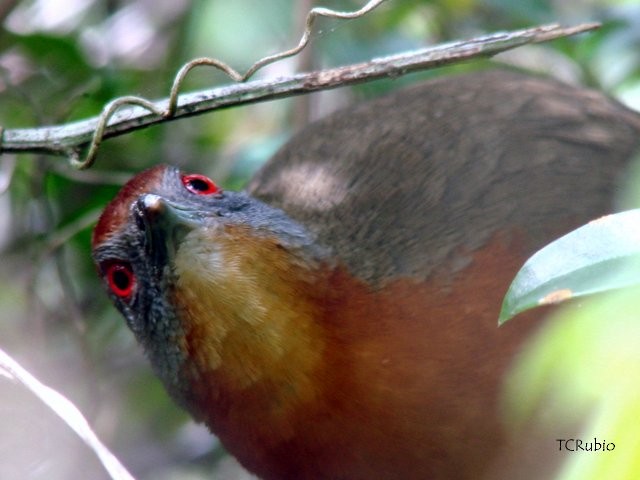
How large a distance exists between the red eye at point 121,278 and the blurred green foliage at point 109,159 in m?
0.84

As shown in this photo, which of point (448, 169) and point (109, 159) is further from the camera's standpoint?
point (109, 159)

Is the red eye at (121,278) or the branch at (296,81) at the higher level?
the branch at (296,81)


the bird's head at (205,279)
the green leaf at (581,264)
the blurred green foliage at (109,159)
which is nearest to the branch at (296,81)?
the bird's head at (205,279)

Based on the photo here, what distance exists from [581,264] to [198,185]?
5.11 ft

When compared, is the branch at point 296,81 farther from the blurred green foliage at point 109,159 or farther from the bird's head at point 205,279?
the blurred green foliage at point 109,159

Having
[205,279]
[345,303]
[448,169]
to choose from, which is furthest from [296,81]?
[448,169]

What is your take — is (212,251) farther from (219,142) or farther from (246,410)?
(219,142)

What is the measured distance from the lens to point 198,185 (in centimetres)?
272

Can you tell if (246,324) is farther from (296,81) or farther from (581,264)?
(581,264)

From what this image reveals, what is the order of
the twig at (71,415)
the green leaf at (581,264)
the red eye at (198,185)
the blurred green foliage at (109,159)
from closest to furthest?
the green leaf at (581,264) < the twig at (71,415) < the red eye at (198,185) < the blurred green foliage at (109,159)

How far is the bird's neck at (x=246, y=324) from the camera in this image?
237cm

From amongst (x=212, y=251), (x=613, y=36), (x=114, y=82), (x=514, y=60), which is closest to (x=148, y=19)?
(x=114, y=82)

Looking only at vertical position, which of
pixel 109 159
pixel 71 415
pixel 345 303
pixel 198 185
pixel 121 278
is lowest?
pixel 345 303

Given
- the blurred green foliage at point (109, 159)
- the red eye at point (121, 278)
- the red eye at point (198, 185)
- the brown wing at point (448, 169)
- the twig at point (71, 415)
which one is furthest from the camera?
the blurred green foliage at point (109, 159)
